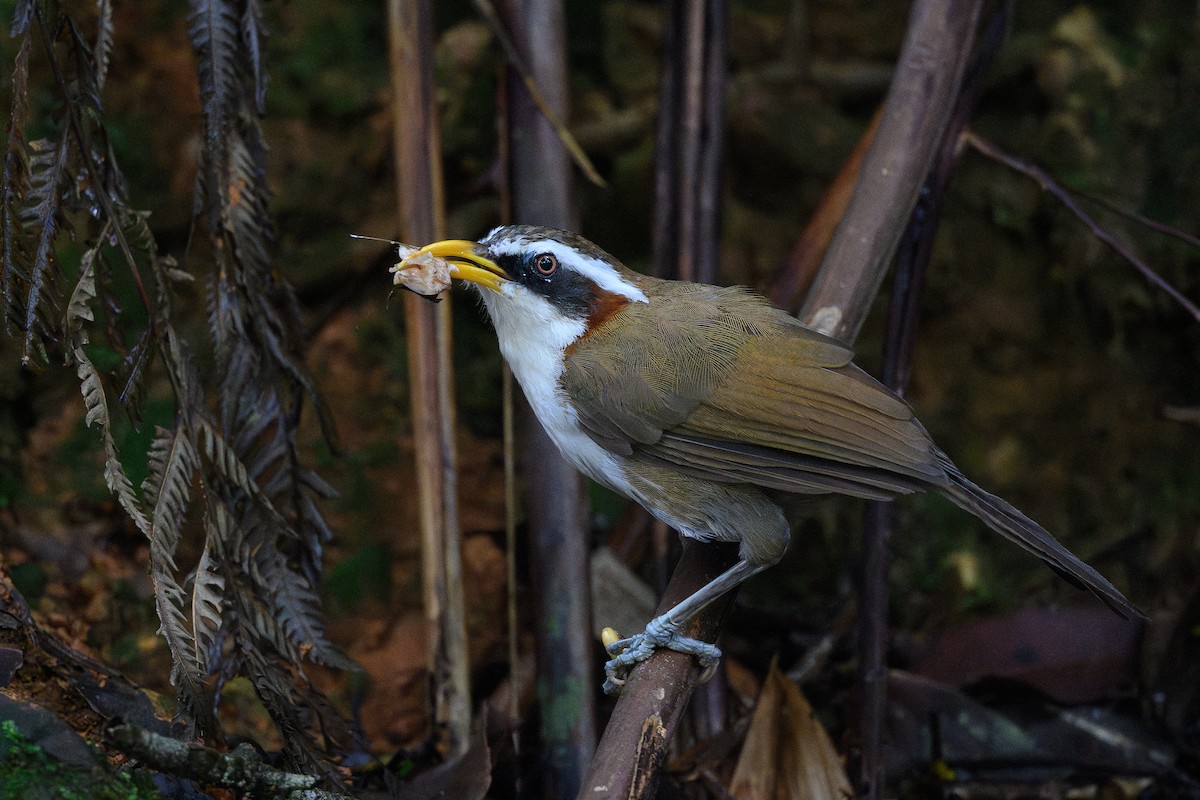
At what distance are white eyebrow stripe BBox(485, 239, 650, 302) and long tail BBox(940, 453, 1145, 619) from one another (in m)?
1.01

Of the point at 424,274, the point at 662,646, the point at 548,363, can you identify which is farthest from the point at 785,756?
the point at 424,274

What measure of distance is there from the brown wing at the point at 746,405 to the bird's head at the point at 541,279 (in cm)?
7

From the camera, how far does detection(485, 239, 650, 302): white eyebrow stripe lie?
9.45 ft

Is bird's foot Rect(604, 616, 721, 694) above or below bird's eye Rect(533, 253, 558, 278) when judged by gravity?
below

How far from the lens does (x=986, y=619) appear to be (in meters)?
4.18

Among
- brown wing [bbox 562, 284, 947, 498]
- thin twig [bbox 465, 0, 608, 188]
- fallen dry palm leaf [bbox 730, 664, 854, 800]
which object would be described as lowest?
fallen dry palm leaf [bbox 730, 664, 854, 800]

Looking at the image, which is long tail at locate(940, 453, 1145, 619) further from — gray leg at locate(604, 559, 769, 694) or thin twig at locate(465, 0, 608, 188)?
thin twig at locate(465, 0, 608, 188)

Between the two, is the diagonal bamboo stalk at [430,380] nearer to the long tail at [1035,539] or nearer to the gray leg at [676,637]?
the gray leg at [676,637]

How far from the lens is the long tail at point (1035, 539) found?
2.62m

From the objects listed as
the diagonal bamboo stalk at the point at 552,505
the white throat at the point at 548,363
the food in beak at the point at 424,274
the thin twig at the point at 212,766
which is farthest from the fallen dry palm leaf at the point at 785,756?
the food in beak at the point at 424,274

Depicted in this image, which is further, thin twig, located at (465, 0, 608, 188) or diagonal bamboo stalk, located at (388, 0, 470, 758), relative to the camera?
thin twig, located at (465, 0, 608, 188)

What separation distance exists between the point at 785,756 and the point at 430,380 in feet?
5.52

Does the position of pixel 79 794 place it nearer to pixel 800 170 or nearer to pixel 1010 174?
pixel 800 170

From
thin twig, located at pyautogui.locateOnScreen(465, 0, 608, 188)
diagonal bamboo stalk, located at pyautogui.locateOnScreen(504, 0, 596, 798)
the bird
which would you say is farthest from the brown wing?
thin twig, located at pyautogui.locateOnScreen(465, 0, 608, 188)
